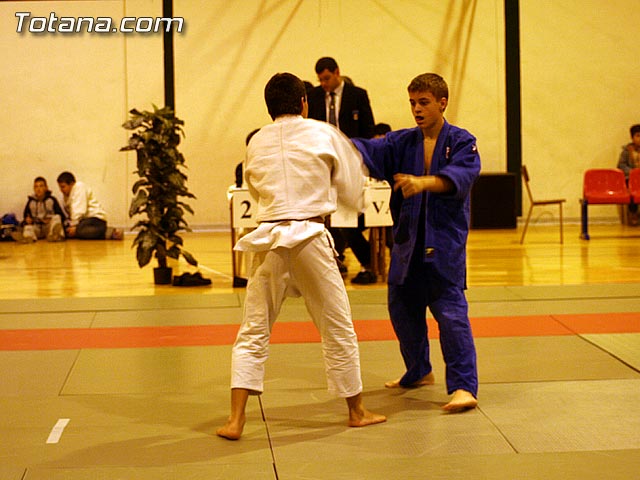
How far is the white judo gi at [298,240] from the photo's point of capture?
373cm

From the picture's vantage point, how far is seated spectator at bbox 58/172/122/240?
41.6 feet

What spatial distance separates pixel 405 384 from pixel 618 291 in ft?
10.5

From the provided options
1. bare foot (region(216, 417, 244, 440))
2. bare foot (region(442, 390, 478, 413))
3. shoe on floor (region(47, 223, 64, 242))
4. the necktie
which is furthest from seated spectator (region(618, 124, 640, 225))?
bare foot (region(216, 417, 244, 440))

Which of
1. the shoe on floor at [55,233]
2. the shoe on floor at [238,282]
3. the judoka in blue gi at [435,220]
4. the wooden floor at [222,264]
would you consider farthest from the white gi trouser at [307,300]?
the shoe on floor at [55,233]

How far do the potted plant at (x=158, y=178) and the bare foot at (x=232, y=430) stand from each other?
13.9 ft

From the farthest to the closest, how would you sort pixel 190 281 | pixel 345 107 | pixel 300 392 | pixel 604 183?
pixel 604 183 < pixel 345 107 < pixel 190 281 < pixel 300 392

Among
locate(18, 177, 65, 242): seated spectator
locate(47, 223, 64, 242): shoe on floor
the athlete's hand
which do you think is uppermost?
the athlete's hand

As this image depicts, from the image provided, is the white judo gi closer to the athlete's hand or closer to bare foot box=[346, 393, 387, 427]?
bare foot box=[346, 393, 387, 427]

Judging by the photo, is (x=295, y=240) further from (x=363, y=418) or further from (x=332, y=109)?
(x=332, y=109)

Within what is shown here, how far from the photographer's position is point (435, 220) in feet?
13.7

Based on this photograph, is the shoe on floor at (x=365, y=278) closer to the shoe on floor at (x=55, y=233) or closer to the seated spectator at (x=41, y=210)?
the shoe on floor at (x=55, y=233)

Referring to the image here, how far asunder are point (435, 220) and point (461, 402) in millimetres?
792

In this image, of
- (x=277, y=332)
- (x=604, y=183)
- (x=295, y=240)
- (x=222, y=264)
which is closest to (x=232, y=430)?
(x=295, y=240)

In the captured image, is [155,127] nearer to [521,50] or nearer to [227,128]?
[227,128]
